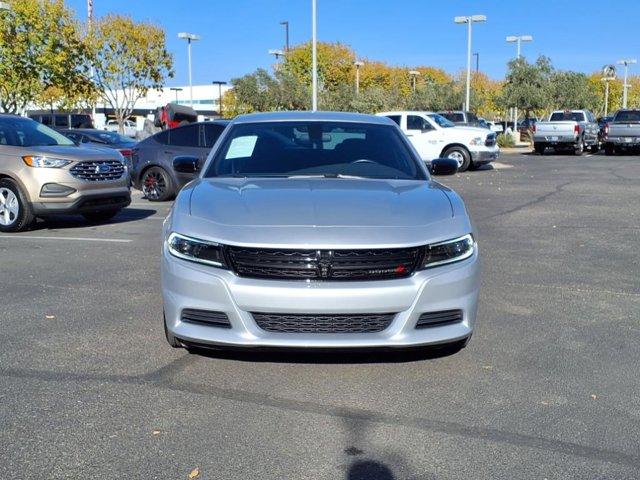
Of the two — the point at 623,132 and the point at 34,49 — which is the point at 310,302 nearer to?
the point at 34,49

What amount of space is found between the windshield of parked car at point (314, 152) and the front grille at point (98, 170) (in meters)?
5.16

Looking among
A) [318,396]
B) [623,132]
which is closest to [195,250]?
[318,396]

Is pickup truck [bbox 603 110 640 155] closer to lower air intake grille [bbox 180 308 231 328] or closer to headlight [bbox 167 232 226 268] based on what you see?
headlight [bbox 167 232 226 268]

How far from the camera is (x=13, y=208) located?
10.1 meters

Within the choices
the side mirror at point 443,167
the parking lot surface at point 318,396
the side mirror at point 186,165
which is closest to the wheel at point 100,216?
the parking lot surface at point 318,396

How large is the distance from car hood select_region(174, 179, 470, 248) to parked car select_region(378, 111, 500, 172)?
704 inches

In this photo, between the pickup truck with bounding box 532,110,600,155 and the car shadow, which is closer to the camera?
the car shadow

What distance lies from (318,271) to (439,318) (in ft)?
2.54

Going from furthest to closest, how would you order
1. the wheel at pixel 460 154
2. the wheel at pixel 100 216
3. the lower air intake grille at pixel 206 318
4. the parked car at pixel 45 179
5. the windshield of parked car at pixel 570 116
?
1. the windshield of parked car at pixel 570 116
2. the wheel at pixel 460 154
3. the wheel at pixel 100 216
4. the parked car at pixel 45 179
5. the lower air intake grille at pixel 206 318

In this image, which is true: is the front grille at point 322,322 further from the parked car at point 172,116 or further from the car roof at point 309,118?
the parked car at point 172,116

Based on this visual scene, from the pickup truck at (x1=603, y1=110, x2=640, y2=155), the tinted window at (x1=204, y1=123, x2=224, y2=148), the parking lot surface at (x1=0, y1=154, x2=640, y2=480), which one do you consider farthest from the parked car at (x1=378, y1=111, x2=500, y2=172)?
the parking lot surface at (x1=0, y1=154, x2=640, y2=480)

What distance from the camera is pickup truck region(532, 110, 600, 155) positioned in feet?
101

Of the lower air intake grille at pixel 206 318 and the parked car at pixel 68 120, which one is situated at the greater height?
the parked car at pixel 68 120

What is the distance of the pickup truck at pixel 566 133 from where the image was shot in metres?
30.7
